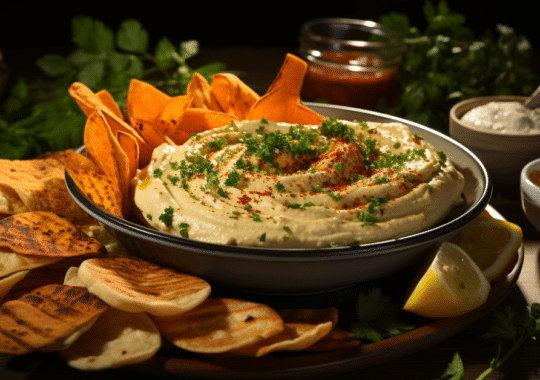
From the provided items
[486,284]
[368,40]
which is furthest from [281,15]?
[486,284]

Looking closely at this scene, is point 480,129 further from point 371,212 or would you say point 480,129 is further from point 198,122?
point 198,122

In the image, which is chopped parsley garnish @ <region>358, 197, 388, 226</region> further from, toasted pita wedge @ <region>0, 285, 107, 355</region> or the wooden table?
toasted pita wedge @ <region>0, 285, 107, 355</region>

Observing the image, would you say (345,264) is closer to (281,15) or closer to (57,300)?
(57,300)

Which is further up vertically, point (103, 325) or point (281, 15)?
point (281, 15)

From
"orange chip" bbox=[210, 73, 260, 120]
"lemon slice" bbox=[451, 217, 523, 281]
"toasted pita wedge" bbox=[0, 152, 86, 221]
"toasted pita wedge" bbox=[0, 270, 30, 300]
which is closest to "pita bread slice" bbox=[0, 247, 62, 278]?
"toasted pita wedge" bbox=[0, 270, 30, 300]

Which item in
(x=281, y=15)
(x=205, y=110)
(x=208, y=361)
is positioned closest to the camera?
(x=208, y=361)

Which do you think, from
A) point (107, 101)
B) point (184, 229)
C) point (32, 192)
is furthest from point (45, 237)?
point (107, 101)

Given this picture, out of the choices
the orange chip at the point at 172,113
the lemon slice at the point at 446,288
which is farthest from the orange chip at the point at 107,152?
the lemon slice at the point at 446,288
